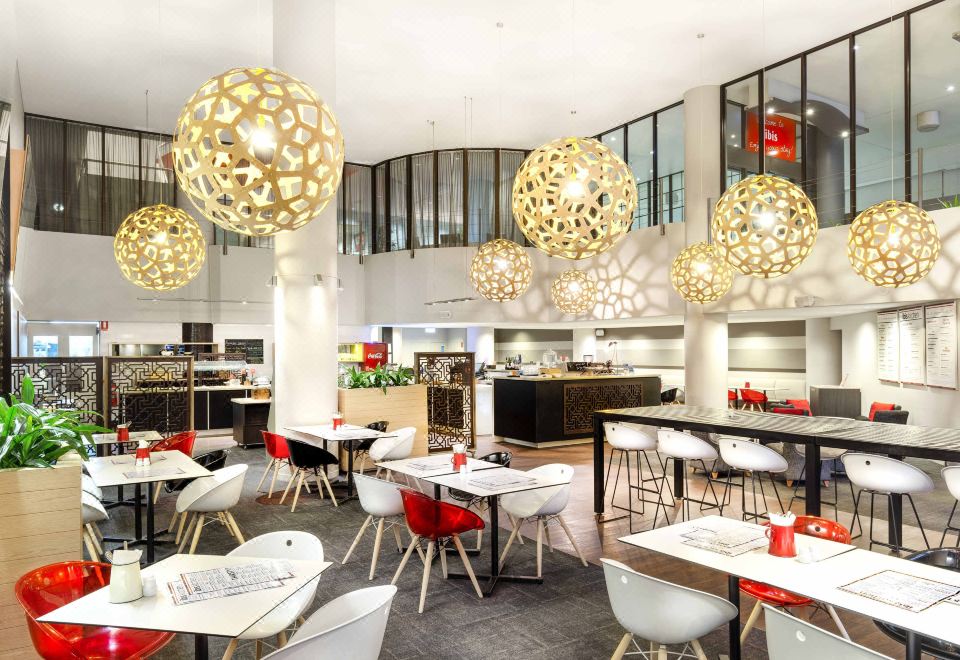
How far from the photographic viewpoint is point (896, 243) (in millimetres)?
5145

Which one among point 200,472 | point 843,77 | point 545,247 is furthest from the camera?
point 843,77

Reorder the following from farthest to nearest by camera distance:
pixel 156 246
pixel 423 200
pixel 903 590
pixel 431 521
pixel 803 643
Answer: pixel 423 200
pixel 156 246
pixel 431 521
pixel 903 590
pixel 803 643

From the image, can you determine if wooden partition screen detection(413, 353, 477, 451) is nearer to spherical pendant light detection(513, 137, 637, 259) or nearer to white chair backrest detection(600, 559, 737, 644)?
spherical pendant light detection(513, 137, 637, 259)

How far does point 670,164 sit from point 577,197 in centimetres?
839

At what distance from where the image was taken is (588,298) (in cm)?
978

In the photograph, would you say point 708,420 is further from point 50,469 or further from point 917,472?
point 50,469

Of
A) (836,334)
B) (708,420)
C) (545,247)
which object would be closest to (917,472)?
(708,420)

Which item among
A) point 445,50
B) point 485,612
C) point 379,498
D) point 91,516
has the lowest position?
point 485,612

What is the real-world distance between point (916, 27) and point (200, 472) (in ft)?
29.8

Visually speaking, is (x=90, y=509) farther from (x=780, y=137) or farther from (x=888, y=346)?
(x=888, y=346)

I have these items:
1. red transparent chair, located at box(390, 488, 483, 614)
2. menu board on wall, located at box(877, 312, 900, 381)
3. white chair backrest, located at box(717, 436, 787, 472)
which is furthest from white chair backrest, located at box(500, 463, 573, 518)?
menu board on wall, located at box(877, 312, 900, 381)

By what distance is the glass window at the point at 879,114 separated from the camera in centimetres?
784

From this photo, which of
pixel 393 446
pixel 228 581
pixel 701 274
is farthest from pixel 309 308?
pixel 228 581

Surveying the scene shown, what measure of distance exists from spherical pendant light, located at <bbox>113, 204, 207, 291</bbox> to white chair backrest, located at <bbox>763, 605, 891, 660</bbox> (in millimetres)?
5327
